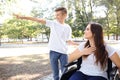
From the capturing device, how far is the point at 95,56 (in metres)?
3.44

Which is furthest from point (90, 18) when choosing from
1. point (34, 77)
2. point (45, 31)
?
point (34, 77)

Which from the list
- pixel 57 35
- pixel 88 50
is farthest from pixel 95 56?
pixel 57 35

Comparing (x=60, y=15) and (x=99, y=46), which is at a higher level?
(x=60, y=15)

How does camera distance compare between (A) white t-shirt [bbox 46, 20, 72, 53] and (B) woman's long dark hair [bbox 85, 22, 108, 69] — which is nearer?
(B) woman's long dark hair [bbox 85, 22, 108, 69]

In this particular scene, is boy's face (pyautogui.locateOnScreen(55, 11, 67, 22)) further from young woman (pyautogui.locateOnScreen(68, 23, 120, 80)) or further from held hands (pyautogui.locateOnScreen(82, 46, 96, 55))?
held hands (pyautogui.locateOnScreen(82, 46, 96, 55))

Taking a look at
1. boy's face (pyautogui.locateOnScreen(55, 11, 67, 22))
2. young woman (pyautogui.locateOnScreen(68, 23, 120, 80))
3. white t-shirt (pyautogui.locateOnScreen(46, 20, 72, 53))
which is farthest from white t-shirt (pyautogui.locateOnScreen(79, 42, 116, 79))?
boy's face (pyautogui.locateOnScreen(55, 11, 67, 22))

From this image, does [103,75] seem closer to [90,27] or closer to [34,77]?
[90,27]

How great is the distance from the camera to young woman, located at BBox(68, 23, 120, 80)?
339 cm

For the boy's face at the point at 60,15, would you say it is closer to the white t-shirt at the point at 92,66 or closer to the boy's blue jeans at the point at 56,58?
the boy's blue jeans at the point at 56,58

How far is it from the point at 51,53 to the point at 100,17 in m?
30.5

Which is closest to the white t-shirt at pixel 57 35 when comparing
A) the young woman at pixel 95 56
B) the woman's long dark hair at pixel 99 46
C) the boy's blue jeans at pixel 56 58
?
the boy's blue jeans at pixel 56 58

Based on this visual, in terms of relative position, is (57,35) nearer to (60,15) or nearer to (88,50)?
(60,15)

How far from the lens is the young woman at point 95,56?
11.1 feet

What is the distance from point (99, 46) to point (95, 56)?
143mm
